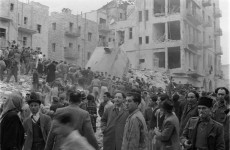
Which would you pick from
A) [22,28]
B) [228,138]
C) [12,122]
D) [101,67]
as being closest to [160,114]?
[228,138]

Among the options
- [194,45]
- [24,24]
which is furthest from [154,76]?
[24,24]

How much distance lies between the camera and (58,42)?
138 ft

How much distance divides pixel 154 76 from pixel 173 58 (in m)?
5.77

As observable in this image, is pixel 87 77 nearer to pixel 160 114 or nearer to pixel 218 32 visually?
pixel 160 114

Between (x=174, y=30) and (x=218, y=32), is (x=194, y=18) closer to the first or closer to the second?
(x=174, y=30)

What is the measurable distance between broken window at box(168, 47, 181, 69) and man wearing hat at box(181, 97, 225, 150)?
122ft

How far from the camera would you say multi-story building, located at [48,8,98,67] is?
138ft

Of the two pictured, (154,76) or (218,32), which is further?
(218,32)

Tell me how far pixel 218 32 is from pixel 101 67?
2726 centimetres

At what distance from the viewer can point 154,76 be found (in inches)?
1512

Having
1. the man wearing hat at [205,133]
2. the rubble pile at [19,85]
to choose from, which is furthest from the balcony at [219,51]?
the man wearing hat at [205,133]

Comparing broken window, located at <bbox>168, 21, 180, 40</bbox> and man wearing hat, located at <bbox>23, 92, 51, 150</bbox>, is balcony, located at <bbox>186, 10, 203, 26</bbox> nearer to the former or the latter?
broken window, located at <bbox>168, 21, 180, 40</bbox>

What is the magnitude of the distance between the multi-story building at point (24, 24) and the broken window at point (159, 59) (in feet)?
42.2

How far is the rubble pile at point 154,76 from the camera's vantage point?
36844 millimetres
